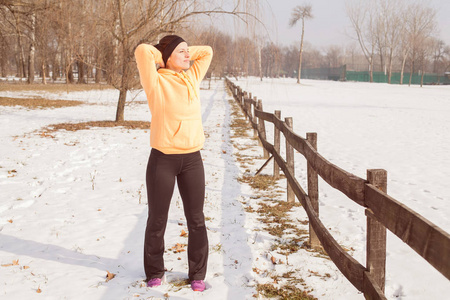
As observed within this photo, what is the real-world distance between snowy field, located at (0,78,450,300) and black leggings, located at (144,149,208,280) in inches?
9.0

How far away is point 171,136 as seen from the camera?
117 inches

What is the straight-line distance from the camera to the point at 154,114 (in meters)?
3.00

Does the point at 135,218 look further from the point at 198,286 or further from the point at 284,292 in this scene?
the point at 284,292

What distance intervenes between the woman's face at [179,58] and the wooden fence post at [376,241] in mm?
1561

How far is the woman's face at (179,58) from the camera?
302cm

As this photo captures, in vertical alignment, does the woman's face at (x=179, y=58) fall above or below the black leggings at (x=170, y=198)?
above

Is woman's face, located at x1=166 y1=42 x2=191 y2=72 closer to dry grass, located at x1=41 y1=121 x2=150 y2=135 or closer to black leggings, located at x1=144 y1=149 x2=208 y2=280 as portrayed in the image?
black leggings, located at x1=144 y1=149 x2=208 y2=280

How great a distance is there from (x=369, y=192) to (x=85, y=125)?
11.6 metres

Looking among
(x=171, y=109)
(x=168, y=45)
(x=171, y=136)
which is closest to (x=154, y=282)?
(x=171, y=136)

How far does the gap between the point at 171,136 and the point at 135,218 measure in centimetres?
243

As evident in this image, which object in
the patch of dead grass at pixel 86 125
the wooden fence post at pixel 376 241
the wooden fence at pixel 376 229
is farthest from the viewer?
the patch of dead grass at pixel 86 125

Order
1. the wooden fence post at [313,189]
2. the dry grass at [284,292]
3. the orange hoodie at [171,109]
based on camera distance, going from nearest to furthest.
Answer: the orange hoodie at [171,109]
the dry grass at [284,292]
the wooden fence post at [313,189]

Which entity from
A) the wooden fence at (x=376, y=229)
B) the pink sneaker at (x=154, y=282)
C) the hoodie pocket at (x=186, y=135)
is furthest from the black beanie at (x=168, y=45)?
the pink sneaker at (x=154, y=282)

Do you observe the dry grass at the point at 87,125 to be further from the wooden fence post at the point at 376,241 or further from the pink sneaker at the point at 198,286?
the wooden fence post at the point at 376,241
